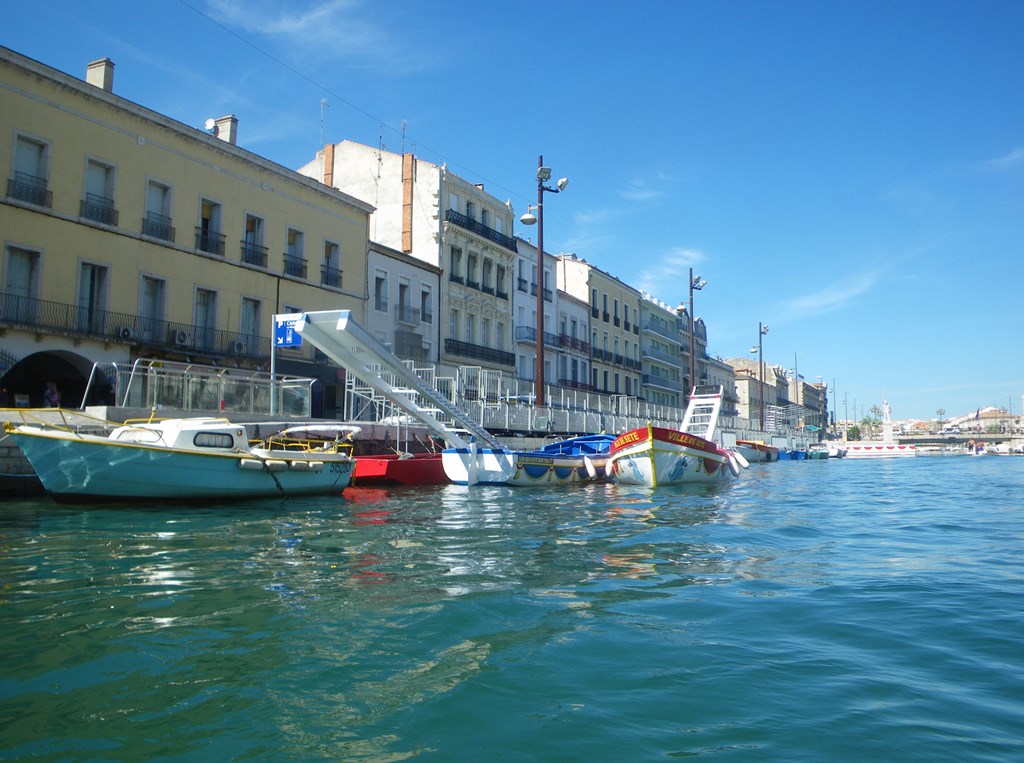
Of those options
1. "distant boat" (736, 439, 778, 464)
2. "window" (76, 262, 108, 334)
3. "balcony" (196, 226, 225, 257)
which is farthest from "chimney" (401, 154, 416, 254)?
"distant boat" (736, 439, 778, 464)

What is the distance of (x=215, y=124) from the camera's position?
30.9 metres

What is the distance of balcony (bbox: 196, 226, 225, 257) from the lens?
27.6 meters

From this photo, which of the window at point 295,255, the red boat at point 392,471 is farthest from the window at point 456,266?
the red boat at point 392,471

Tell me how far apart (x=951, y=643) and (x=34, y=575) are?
327 inches

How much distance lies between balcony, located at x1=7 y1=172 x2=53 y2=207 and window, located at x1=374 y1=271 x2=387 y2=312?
1511 cm

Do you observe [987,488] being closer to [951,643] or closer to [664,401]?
[951,643]

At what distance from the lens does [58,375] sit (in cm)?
2494

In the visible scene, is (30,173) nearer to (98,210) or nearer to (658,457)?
(98,210)

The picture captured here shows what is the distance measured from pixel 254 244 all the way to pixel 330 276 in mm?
4003

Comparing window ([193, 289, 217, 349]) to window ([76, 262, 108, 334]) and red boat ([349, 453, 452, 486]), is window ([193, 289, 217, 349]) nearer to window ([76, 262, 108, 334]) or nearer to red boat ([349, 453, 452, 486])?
window ([76, 262, 108, 334])

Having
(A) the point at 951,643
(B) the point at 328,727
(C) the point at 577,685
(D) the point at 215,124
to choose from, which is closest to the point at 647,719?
(C) the point at 577,685

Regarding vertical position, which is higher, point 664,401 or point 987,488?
point 664,401

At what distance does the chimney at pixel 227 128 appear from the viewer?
100 ft

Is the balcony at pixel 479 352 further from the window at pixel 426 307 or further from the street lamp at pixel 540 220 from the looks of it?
the street lamp at pixel 540 220
